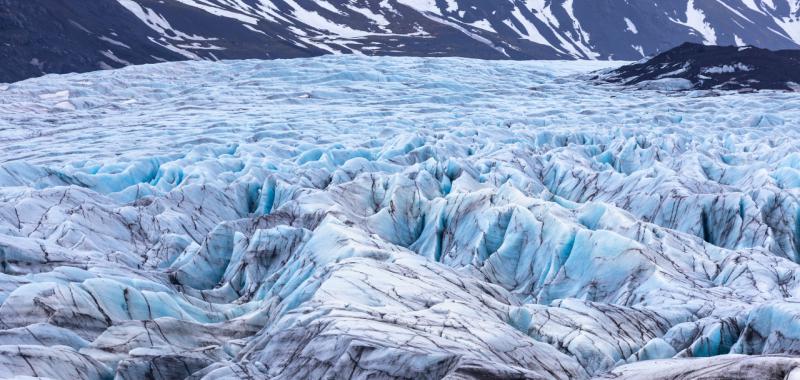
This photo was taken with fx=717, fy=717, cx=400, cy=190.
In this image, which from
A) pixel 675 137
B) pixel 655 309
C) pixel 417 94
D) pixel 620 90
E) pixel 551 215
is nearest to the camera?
pixel 655 309

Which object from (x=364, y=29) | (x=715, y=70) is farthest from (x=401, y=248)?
(x=364, y=29)

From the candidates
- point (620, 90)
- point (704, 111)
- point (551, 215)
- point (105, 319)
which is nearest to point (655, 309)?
point (551, 215)

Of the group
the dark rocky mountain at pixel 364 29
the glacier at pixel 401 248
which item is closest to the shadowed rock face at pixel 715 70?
the glacier at pixel 401 248

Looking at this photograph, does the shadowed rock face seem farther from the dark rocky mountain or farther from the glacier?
the dark rocky mountain

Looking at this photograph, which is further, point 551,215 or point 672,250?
point 551,215

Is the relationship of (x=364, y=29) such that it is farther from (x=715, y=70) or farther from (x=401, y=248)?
(x=401, y=248)

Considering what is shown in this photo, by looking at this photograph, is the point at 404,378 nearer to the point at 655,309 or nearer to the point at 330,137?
the point at 655,309

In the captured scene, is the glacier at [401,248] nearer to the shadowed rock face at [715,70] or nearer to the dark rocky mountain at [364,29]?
the shadowed rock face at [715,70]
